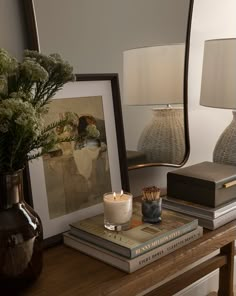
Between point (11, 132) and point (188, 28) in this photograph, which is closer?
point (11, 132)

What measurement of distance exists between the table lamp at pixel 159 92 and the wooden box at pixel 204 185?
Answer: 153 mm

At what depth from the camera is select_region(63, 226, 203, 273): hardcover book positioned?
86cm

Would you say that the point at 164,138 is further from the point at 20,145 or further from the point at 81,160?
the point at 20,145

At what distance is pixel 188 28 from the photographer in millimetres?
1374

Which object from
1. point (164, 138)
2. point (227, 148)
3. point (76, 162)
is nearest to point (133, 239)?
point (76, 162)

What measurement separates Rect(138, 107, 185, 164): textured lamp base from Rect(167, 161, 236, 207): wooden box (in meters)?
0.14

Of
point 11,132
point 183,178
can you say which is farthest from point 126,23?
point 11,132

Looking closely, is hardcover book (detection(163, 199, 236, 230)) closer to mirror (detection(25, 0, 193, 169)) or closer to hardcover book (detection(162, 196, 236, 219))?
hardcover book (detection(162, 196, 236, 219))

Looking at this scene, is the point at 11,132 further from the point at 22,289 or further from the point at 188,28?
the point at 188,28

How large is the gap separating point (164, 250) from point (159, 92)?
0.56 meters

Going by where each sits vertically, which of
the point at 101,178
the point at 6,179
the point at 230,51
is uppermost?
the point at 230,51

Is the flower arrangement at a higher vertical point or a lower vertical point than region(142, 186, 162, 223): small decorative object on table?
higher

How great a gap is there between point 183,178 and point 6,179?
59 cm

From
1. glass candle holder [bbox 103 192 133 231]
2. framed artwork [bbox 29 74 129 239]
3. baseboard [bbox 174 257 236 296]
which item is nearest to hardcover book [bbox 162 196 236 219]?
framed artwork [bbox 29 74 129 239]
